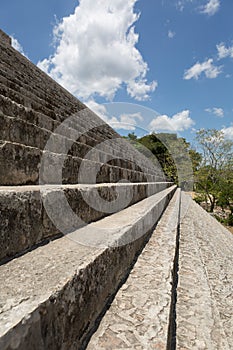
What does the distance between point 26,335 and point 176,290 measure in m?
1.71

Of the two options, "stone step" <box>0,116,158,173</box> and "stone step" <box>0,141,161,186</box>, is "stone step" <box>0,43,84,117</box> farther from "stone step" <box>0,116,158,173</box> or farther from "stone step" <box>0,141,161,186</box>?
"stone step" <box>0,141,161,186</box>

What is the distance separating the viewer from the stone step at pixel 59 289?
0.64 m

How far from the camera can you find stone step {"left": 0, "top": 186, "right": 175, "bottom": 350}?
64cm

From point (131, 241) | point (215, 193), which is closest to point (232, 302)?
point (131, 241)

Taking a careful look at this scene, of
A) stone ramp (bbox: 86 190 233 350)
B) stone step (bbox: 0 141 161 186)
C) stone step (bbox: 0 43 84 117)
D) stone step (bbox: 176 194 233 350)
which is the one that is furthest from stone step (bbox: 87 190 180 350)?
stone step (bbox: 0 43 84 117)

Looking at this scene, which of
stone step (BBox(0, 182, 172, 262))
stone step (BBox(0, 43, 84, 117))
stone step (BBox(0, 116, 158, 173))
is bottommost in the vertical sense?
stone step (BBox(0, 182, 172, 262))

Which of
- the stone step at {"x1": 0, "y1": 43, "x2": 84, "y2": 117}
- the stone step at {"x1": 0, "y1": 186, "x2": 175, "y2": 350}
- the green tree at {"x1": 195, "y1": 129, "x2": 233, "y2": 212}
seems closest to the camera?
the stone step at {"x1": 0, "y1": 186, "x2": 175, "y2": 350}

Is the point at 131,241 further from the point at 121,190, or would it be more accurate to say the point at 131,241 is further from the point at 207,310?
the point at 121,190

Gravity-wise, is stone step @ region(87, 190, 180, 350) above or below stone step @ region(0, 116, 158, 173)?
below

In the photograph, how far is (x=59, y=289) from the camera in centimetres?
79

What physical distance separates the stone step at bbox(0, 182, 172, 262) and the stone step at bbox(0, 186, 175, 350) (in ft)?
0.21

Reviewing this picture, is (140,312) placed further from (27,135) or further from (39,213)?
(27,135)

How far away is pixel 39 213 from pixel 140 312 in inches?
28.9

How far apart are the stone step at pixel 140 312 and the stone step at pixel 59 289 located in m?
0.07
